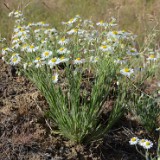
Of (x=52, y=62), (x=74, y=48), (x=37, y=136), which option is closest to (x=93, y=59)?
(x=74, y=48)

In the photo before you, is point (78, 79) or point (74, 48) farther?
point (74, 48)

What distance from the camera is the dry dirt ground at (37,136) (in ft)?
9.27

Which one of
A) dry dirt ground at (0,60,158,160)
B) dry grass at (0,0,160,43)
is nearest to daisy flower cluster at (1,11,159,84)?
dry dirt ground at (0,60,158,160)

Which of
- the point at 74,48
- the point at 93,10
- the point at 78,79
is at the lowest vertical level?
the point at 93,10

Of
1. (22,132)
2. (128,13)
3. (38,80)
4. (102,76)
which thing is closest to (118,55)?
(102,76)

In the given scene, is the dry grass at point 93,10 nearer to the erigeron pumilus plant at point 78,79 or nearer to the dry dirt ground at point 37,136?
the dry dirt ground at point 37,136

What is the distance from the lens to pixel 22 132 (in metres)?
2.95

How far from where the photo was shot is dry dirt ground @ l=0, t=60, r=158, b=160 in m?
2.83

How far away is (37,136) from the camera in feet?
9.63

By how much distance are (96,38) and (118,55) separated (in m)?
0.30

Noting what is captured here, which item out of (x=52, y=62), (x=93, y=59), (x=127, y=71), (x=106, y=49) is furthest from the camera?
(x=93, y=59)

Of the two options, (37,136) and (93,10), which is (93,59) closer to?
(37,136)

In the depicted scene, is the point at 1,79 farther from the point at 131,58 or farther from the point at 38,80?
the point at 131,58

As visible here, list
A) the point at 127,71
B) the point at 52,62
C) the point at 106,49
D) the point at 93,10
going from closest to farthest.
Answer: the point at 52,62, the point at 127,71, the point at 106,49, the point at 93,10
